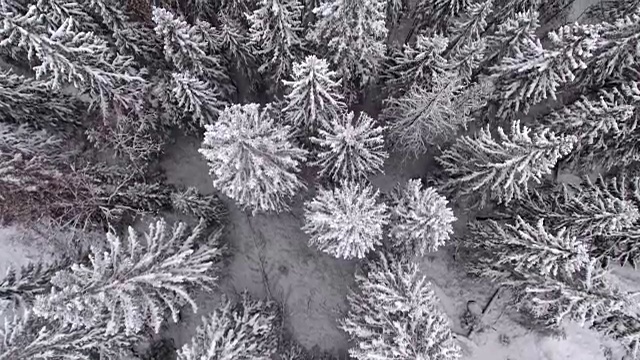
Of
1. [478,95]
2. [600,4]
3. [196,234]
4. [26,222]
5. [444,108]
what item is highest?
[600,4]

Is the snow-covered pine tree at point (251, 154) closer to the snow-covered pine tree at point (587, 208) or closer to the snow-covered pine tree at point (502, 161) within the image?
the snow-covered pine tree at point (502, 161)

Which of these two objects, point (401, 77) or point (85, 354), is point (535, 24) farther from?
point (85, 354)

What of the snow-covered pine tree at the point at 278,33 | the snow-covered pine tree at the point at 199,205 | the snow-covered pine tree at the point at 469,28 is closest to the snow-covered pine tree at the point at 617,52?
the snow-covered pine tree at the point at 469,28

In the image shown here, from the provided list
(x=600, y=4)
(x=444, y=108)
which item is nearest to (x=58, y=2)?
(x=444, y=108)

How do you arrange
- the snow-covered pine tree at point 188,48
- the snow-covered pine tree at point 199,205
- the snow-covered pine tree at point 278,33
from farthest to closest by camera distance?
1. the snow-covered pine tree at point 199,205
2. the snow-covered pine tree at point 278,33
3. the snow-covered pine tree at point 188,48

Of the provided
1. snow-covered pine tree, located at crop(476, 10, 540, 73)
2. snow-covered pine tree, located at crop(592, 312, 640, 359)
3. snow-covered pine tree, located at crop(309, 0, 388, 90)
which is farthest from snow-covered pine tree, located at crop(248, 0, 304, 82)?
snow-covered pine tree, located at crop(592, 312, 640, 359)

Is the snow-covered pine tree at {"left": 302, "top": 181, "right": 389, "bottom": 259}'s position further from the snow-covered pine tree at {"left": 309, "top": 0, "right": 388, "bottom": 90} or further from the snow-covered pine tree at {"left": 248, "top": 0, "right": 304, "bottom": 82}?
the snow-covered pine tree at {"left": 248, "top": 0, "right": 304, "bottom": 82}

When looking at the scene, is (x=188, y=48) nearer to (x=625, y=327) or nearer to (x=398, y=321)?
(x=398, y=321)
